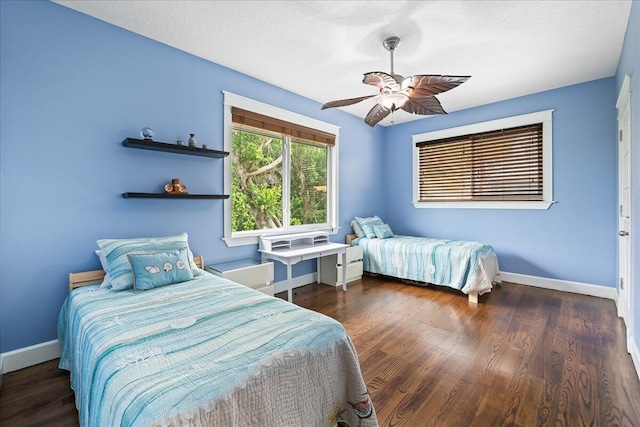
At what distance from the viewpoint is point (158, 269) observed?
2221 mm

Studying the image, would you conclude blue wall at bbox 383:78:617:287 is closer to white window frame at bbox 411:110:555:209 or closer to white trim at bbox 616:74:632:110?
white window frame at bbox 411:110:555:209

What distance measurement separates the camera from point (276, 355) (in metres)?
1.23

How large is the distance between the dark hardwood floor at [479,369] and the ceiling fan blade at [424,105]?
6.92ft

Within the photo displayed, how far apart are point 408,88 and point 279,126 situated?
1.81 m

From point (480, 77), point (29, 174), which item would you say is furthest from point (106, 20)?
point (480, 77)

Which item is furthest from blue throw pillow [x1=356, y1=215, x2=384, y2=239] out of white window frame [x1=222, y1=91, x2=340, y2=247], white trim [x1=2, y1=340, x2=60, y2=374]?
white trim [x1=2, y1=340, x2=60, y2=374]

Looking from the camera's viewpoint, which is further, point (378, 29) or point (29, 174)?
point (378, 29)

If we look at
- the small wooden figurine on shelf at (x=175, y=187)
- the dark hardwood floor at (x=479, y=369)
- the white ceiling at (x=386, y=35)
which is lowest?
the dark hardwood floor at (x=479, y=369)

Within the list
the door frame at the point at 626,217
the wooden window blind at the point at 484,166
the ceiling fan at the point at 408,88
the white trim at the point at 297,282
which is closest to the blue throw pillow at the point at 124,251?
the white trim at the point at 297,282

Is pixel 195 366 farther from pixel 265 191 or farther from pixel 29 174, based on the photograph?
pixel 265 191

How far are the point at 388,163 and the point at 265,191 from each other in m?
2.87

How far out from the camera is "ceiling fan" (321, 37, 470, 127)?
7.77 feet

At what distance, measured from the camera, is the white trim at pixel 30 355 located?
6.88ft

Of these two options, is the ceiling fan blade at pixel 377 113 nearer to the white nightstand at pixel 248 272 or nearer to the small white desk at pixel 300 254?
the small white desk at pixel 300 254
